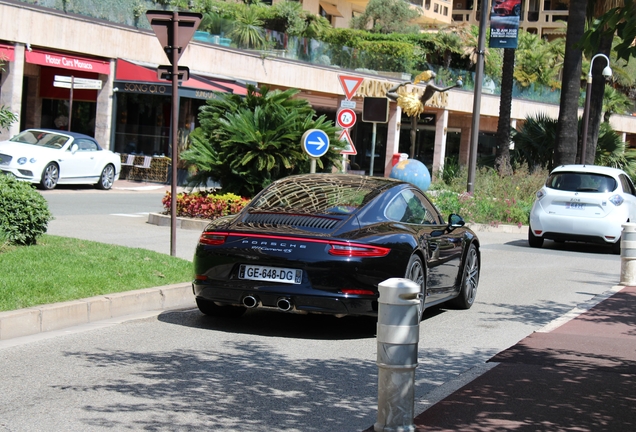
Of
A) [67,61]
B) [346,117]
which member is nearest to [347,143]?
[346,117]

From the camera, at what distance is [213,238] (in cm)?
830

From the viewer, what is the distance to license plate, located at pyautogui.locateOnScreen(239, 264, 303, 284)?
Answer: 26.0 ft

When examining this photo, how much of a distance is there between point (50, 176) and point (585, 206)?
46.7 feet

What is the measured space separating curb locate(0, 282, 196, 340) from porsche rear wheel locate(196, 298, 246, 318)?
0.68 meters

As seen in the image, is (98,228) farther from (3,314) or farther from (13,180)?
(3,314)

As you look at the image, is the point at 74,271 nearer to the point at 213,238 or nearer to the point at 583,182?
the point at 213,238

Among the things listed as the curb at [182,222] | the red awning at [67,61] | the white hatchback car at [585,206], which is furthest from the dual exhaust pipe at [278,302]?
the red awning at [67,61]

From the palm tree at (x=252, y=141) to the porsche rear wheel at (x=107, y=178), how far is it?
983cm

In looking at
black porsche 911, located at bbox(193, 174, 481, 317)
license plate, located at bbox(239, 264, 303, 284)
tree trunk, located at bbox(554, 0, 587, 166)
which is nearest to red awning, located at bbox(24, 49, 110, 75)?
tree trunk, located at bbox(554, 0, 587, 166)

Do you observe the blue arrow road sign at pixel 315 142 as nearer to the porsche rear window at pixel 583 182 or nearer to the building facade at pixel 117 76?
the porsche rear window at pixel 583 182

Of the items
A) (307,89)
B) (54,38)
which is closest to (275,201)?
(54,38)

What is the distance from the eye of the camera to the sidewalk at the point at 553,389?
5680mm

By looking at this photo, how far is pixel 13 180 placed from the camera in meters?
Result: 11.5

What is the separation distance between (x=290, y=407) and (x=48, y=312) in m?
2.99
